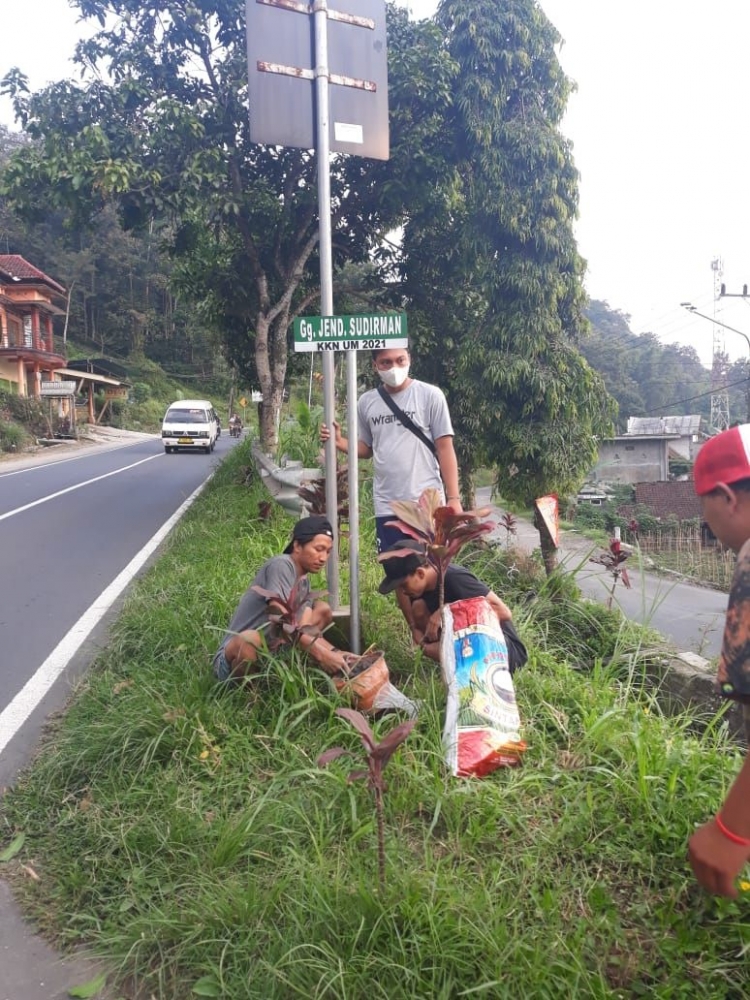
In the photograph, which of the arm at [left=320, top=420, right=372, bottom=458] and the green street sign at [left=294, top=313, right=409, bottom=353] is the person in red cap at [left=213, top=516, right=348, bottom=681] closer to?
the arm at [left=320, top=420, right=372, bottom=458]

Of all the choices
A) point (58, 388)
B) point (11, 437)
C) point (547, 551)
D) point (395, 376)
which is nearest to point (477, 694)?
point (395, 376)

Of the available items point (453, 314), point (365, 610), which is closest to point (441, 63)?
point (453, 314)

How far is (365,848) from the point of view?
100 inches

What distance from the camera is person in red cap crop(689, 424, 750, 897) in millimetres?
1636

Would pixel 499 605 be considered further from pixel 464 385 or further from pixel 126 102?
pixel 126 102

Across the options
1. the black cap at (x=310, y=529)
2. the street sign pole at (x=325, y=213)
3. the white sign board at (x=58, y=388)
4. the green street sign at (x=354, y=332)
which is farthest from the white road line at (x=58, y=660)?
the white sign board at (x=58, y=388)

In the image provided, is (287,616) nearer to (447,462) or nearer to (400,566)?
(400,566)

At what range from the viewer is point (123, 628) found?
16.9ft

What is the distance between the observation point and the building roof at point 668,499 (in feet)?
100

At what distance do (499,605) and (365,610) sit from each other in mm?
1425

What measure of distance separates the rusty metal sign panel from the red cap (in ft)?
9.90

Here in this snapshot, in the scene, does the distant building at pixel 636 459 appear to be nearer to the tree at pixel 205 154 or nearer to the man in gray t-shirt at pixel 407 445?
the tree at pixel 205 154

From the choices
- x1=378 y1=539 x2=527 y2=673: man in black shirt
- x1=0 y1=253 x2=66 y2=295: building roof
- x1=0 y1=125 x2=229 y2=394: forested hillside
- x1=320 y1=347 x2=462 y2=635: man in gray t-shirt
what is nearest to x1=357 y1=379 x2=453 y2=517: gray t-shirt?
x1=320 y1=347 x2=462 y2=635: man in gray t-shirt

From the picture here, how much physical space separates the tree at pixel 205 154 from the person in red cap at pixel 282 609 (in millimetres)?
6433
